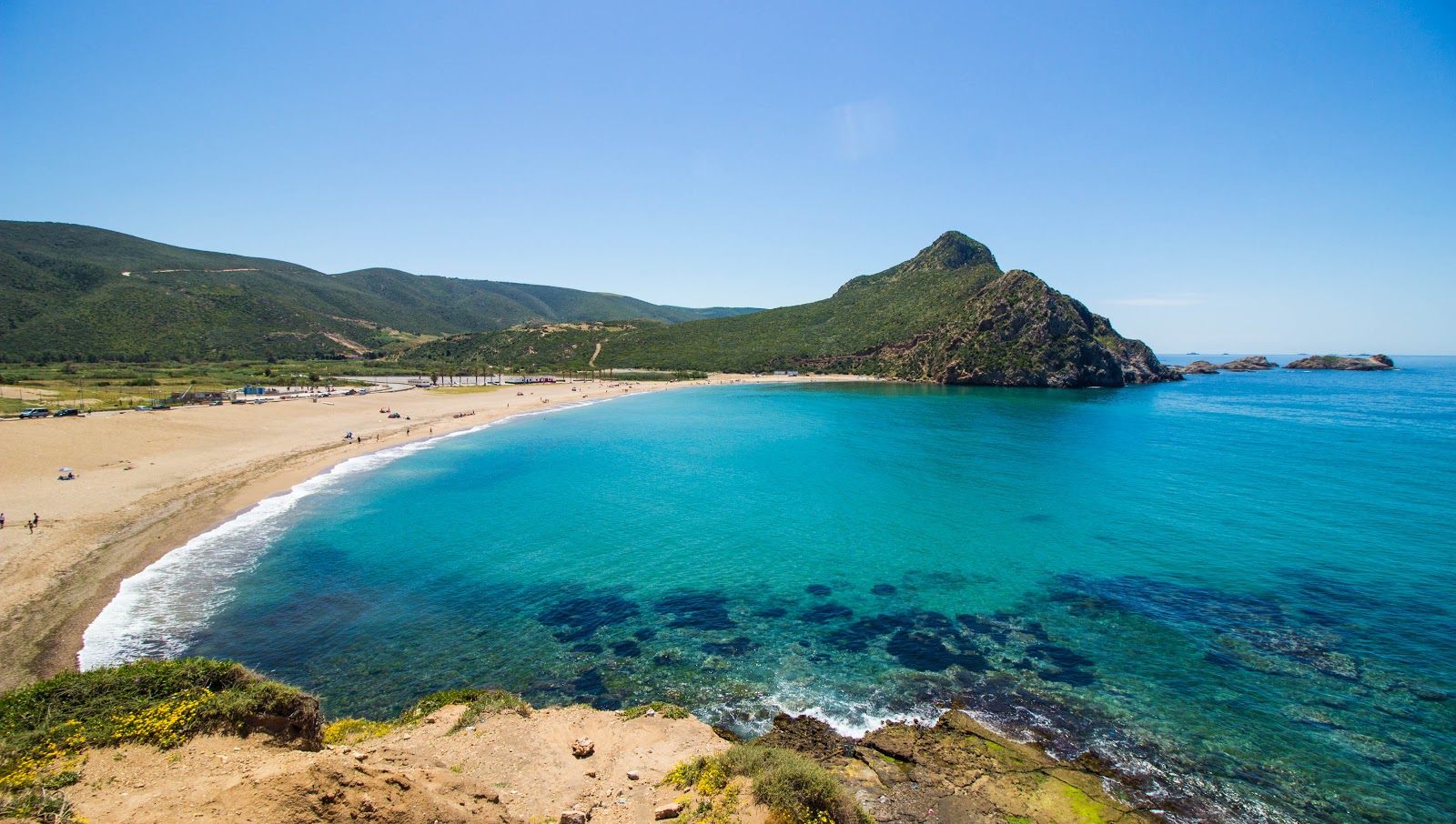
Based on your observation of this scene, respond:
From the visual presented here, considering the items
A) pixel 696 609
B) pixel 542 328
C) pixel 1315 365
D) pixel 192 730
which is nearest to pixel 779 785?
pixel 192 730

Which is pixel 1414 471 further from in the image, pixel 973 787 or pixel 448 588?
pixel 448 588

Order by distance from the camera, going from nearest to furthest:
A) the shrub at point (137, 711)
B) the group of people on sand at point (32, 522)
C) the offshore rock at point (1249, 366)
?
the shrub at point (137, 711) → the group of people on sand at point (32, 522) → the offshore rock at point (1249, 366)

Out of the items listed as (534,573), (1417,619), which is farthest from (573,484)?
(1417,619)

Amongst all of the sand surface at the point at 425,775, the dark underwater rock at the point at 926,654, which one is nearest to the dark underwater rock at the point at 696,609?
the dark underwater rock at the point at 926,654

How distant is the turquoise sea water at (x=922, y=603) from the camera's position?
44.9 feet

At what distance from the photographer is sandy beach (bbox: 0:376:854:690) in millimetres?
18375

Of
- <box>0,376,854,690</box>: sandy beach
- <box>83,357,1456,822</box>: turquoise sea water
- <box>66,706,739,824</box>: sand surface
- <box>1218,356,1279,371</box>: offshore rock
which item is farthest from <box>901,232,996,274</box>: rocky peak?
<box>66,706,739,824</box>: sand surface

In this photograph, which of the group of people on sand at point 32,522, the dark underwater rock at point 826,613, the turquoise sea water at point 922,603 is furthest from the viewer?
the group of people on sand at point 32,522

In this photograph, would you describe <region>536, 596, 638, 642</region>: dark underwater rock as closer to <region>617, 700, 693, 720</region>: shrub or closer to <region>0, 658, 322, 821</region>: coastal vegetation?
<region>617, 700, 693, 720</region>: shrub

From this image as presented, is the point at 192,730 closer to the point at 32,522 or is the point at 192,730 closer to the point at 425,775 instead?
the point at 425,775

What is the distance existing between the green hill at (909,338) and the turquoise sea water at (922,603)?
69545 millimetres

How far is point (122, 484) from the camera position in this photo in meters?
32.4

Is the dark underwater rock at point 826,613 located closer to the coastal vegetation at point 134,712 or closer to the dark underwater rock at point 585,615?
the dark underwater rock at point 585,615

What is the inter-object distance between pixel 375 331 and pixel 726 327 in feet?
360
